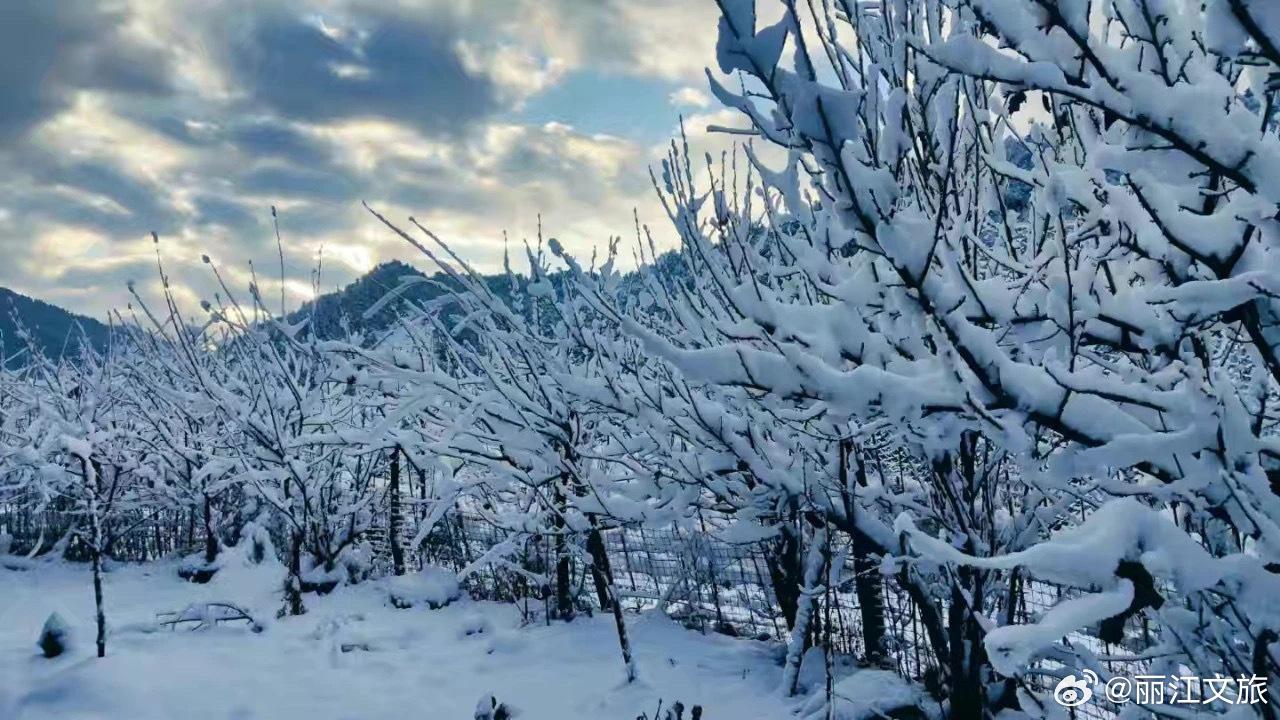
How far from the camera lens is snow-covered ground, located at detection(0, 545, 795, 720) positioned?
5012 mm

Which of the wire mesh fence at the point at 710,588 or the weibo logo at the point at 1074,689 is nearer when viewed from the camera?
the weibo logo at the point at 1074,689

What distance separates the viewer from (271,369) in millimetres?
10758

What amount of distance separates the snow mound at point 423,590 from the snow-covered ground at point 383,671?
351 mm

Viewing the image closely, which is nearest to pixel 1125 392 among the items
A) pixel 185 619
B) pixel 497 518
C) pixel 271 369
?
pixel 497 518

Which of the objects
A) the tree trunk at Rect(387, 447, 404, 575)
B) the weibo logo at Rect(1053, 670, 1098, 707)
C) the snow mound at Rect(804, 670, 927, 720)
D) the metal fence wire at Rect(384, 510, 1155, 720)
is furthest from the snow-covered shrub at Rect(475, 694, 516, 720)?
the tree trunk at Rect(387, 447, 404, 575)

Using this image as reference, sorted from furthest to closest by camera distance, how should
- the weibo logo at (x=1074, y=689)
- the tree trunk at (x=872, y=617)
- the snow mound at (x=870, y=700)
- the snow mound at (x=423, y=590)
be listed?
the snow mound at (x=423, y=590), the tree trunk at (x=872, y=617), the snow mound at (x=870, y=700), the weibo logo at (x=1074, y=689)

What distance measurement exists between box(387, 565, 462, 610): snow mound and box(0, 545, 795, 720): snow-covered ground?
13.8 inches

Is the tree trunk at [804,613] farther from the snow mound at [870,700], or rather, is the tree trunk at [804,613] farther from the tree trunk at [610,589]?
the tree trunk at [610,589]

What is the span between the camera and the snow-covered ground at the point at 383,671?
5012 millimetres

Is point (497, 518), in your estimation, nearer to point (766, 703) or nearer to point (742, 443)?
point (766, 703)

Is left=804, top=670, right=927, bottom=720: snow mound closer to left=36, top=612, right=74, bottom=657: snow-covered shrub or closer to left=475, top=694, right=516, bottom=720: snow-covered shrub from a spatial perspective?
left=475, top=694, right=516, bottom=720: snow-covered shrub

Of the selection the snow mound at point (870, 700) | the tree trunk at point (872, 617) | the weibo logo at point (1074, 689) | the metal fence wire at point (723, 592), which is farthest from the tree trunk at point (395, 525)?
the weibo logo at point (1074, 689)

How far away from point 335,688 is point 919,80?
5.38 m

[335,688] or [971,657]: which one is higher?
[971,657]
